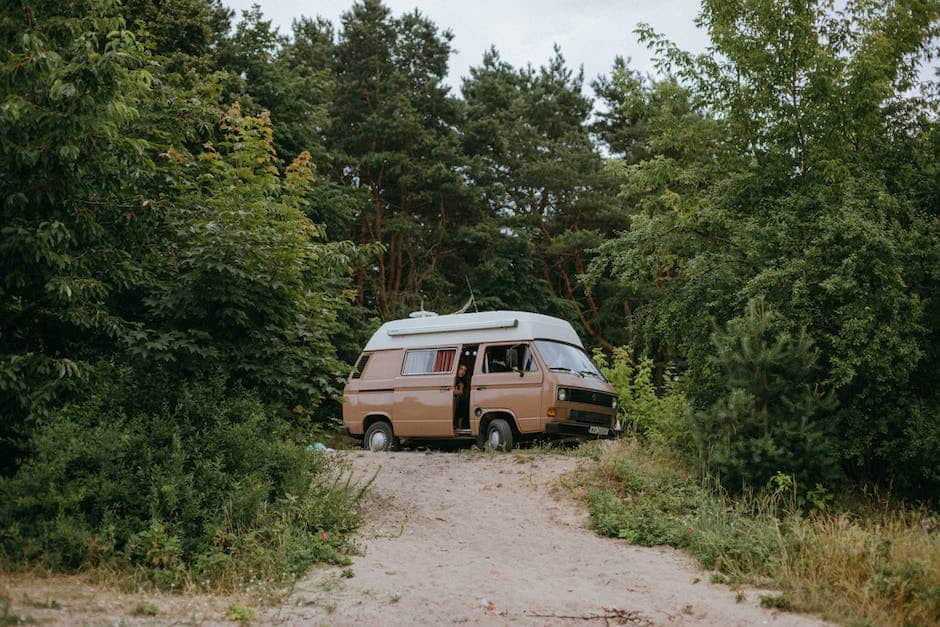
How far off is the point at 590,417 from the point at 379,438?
14.3 feet

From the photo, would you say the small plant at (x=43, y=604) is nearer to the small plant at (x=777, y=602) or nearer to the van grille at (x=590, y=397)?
the small plant at (x=777, y=602)

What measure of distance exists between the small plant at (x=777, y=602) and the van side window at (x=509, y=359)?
7.63 m

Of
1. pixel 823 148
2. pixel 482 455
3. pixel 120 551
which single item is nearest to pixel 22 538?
pixel 120 551

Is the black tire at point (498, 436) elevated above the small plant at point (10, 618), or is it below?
above

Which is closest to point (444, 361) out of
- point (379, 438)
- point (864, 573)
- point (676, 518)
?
point (379, 438)

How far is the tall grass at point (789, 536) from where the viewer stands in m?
6.82

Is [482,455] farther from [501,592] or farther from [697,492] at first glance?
[501,592]

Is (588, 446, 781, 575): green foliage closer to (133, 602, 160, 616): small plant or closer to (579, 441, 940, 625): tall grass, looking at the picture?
(579, 441, 940, 625): tall grass

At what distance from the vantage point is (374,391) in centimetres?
1644

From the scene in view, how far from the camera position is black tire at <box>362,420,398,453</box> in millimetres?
16156

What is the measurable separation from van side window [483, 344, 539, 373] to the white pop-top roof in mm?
178

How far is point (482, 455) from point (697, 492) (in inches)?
170

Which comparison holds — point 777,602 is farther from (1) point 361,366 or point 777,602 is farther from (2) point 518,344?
(1) point 361,366

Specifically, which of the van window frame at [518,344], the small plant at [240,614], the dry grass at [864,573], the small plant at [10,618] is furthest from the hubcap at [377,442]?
the small plant at [10,618]
